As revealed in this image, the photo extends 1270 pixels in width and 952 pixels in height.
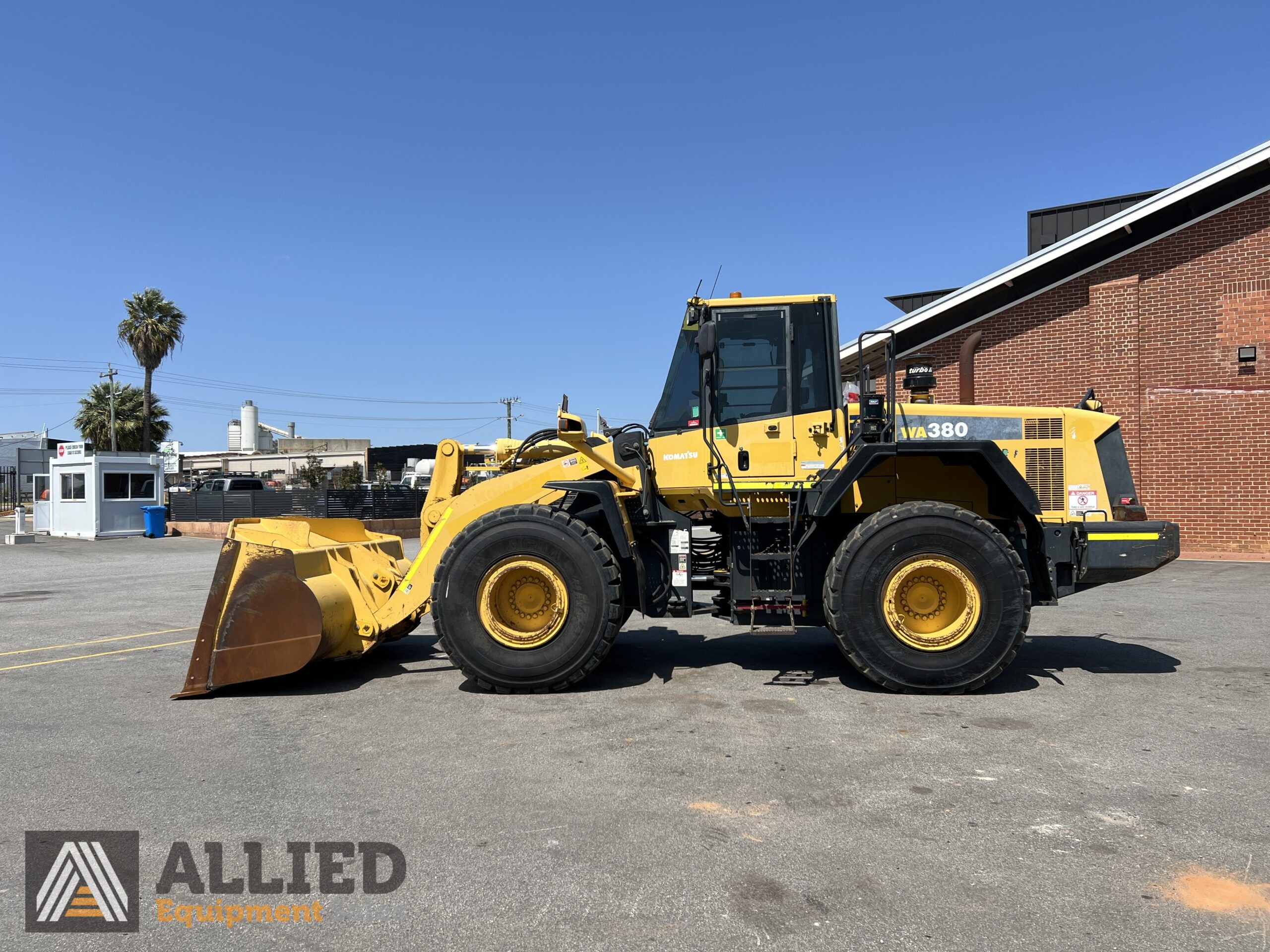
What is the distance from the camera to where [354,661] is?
7.43m

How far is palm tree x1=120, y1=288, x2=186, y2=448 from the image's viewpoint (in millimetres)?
40094

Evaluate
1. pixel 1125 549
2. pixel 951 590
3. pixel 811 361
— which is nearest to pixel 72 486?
pixel 811 361

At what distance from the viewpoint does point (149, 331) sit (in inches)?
1576

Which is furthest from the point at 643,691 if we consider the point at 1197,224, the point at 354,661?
the point at 1197,224

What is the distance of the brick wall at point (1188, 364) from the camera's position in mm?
14875

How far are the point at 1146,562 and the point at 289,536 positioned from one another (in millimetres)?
6508

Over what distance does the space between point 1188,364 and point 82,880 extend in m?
17.4

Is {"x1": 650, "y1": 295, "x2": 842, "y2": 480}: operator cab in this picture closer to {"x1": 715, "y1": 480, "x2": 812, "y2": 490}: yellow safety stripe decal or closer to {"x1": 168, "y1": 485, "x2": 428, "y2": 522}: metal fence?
{"x1": 715, "y1": 480, "x2": 812, "y2": 490}: yellow safety stripe decal

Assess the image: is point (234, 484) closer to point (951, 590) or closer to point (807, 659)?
point (807, 659)

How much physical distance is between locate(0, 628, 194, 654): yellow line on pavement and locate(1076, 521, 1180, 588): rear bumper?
8895mm

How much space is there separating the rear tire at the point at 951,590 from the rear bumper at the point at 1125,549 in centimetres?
76

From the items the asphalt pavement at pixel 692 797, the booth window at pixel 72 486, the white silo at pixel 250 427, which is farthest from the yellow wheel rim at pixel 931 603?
the white silo at pixel 250 427

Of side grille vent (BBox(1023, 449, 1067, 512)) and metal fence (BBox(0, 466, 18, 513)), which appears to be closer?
side grille vent (BBox(1023, 449, 1067, 512))

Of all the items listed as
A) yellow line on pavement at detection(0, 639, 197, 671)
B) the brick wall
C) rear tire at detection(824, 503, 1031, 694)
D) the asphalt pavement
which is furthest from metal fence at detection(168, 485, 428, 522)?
rear tire at detection(824, 503, 1031, 694)
